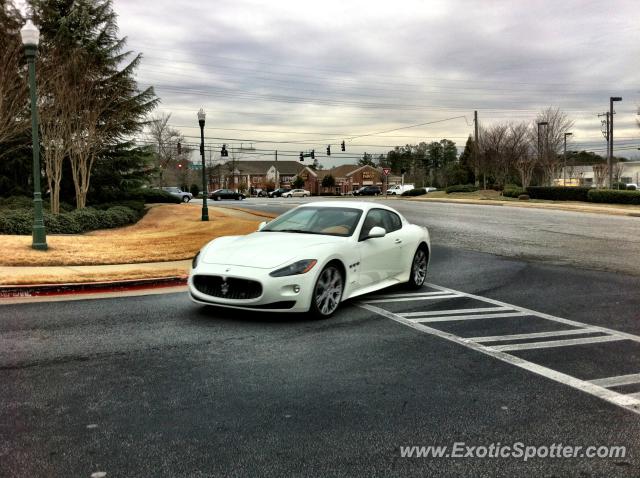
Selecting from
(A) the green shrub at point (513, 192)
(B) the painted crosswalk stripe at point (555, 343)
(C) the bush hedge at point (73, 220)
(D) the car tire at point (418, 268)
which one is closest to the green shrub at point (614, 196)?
(A) the green shrub at point (513, 192)

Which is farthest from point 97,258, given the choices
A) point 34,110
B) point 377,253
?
point 377,253

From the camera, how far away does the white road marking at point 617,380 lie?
4723 mm

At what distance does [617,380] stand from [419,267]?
15.2 ft

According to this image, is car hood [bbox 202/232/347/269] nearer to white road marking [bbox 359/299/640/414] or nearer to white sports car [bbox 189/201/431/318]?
white sports car [bbox 189/201/431/318]

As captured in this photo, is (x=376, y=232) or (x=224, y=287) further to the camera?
(x=376, y=232)

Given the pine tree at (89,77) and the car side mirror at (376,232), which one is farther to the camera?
the pine tree at (89,77)

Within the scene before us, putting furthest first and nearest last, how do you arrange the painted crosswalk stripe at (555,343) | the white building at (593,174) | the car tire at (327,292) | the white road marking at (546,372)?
the white building at (593,174) < the car tire at (327,292) < the painted crosswalk stripe at (555,343) < the white road marking at (546,372)

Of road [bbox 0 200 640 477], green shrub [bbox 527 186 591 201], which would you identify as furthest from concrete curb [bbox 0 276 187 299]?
green shrub [bbox 527 186 591 201]

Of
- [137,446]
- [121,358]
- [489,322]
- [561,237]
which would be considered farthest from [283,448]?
[561,237]

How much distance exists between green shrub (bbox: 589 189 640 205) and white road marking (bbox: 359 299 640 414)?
113ft

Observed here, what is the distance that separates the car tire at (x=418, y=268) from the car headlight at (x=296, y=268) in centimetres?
282

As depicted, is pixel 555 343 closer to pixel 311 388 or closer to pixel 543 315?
pixel 543 315

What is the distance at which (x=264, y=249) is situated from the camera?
22.9ft

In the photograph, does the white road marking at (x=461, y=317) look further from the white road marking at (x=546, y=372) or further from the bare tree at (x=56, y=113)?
the bare tree at (x=56, y=113)
